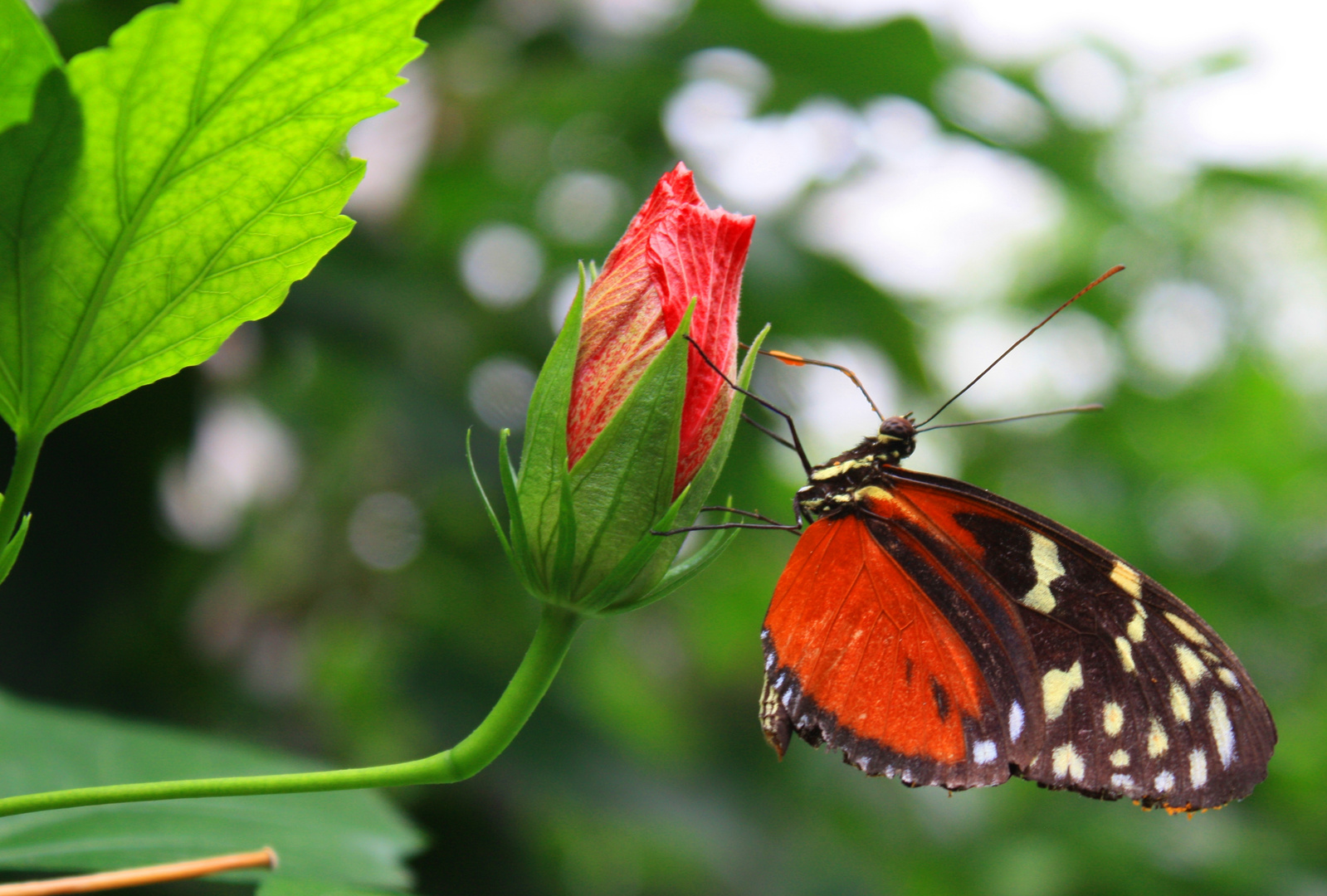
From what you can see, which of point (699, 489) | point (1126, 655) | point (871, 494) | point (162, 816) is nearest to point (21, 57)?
point (699, 489)

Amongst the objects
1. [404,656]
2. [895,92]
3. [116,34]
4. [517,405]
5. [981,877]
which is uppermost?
[116,34]

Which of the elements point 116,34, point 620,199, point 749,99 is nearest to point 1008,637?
point 116,34

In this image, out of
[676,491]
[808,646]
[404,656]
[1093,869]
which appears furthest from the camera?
[1093,869]

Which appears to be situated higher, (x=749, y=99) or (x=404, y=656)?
(x=749, y=99)

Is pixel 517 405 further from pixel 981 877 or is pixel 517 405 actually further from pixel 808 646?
pixel 981 877

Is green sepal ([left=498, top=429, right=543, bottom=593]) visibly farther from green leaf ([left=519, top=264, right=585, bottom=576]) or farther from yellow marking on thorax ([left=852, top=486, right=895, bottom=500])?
yellow marking on thorax ([left=852, top=486, right=895, bottom=500])

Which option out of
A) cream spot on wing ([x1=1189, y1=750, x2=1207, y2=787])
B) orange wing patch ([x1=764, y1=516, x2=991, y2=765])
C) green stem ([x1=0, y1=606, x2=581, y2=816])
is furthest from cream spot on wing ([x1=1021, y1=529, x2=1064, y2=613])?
green stem ([x1=0, y1=606, x2=581, y2=816])

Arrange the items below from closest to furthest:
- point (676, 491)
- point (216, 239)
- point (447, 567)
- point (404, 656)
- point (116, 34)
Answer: point (116, 34) → point (216, 239) → point (676, 491) → point (404, 656) → point (447, 567)

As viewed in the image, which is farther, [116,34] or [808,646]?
[808,646]
